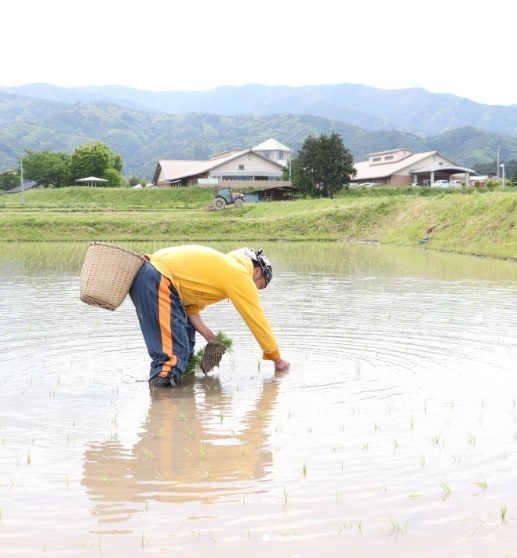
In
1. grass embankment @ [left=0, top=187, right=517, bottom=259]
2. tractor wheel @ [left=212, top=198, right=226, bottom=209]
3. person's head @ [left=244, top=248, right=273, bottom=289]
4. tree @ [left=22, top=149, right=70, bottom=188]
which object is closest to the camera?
person's head @ [left=244, top=248, right=273, bottom=289]

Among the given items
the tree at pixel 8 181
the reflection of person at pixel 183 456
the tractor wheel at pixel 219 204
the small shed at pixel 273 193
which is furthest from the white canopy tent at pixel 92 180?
the reflection of person at pixel 183 456

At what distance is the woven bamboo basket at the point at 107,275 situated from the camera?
19.3 ft

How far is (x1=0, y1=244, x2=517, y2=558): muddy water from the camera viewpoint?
3.35m

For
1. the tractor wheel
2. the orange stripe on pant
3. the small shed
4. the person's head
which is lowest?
the orange stripe on pant

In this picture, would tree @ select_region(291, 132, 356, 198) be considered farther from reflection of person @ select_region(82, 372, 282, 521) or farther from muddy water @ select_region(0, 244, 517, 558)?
reflection of person @ select_region(82, 372, 282, 521)

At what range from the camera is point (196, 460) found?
14.3ft

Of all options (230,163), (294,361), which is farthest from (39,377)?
(230,163)

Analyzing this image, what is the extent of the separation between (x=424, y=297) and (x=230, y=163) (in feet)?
175

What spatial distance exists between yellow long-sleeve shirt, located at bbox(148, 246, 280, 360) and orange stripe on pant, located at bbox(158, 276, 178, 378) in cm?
10

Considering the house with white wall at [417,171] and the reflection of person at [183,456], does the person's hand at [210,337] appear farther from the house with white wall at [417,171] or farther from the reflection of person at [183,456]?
the house with white wall at [417,171]

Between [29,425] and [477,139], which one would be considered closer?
[29,425]

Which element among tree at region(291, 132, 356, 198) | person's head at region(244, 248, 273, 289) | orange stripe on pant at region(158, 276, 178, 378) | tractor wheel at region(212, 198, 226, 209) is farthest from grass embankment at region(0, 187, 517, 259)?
orange stripe on pant at region(158, 276, 178, 378)

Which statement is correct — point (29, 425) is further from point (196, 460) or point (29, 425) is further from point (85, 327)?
point (85, 327)

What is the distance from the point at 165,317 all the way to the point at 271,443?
1.61 metres
